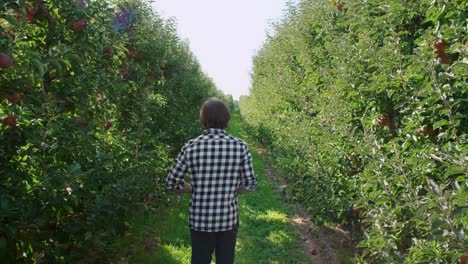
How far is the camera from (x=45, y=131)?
2492 mm

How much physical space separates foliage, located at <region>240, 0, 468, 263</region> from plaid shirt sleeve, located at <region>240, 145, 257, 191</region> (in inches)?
32.7

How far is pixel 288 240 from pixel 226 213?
3.00 meters

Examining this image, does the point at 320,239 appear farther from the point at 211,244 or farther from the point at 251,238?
the point at 211,244

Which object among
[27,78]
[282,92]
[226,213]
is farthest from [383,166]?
[282,92]

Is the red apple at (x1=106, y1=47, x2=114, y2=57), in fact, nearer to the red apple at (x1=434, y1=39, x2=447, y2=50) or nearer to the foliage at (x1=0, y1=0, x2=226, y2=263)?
the foliage at (x1=0, y1=0, x2=226, y2=263)

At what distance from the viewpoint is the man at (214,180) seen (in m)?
2.51

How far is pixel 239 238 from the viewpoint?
17.3 feet

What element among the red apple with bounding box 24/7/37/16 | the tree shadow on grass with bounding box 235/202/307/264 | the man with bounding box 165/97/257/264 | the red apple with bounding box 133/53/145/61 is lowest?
the tree shadow on grass with bounding box 235/202/307/264

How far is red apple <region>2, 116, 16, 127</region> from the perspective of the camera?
2306mm

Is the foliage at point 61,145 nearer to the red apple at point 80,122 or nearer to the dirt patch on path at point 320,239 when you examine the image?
the red apple at point 80,122

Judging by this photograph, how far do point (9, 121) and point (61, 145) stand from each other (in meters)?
0.44

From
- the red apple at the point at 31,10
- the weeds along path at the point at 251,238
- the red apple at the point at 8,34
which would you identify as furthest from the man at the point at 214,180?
the weeds along path at the point at 251,238

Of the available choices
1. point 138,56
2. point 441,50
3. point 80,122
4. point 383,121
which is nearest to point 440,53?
point 441,50

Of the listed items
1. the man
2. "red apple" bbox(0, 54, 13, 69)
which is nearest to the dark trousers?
the man
